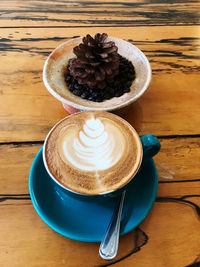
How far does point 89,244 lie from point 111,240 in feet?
0.18

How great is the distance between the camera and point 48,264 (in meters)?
0.48

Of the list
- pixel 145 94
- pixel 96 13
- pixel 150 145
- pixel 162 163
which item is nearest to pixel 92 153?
pixel 150 145

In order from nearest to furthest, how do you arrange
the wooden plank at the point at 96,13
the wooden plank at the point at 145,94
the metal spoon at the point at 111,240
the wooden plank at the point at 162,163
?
the metal spoon at the point at 111,240 < the wooden plank at the point at 162,163 < the wooden plank at the point at 145,94 < the wooden plank at the point at 96,13

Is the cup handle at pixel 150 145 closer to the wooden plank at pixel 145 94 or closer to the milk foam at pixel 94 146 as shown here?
the milk foam at pixel 94 146

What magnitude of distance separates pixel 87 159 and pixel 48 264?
0.21m

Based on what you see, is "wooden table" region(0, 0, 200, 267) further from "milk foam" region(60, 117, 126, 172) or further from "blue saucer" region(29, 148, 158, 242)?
"milk foam" region(60, 117, 126, 172)

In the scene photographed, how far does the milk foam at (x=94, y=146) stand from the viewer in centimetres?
48

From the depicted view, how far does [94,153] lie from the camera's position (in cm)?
50

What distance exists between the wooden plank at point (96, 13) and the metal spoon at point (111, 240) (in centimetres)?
81

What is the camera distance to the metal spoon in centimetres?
46

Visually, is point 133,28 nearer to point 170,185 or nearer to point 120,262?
point 170,185

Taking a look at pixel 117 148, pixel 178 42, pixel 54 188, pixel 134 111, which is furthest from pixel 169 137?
pixel 178 42

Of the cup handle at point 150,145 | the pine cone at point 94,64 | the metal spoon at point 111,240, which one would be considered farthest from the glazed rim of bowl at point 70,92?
the metal spoon at point 111,240

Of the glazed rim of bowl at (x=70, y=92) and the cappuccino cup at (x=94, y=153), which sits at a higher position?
the glazed rim of bowl at (x=70, y=92)
